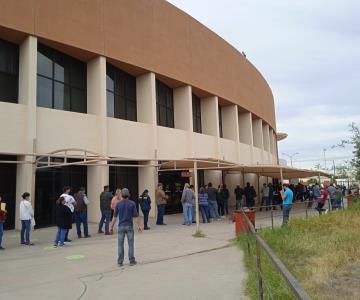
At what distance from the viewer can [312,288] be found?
7.07 metres

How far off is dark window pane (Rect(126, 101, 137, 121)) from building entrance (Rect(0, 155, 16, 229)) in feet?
25.0

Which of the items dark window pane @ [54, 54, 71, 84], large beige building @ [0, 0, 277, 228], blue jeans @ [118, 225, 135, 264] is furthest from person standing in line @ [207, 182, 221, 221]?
blue jeans @ [118, 225, 135, 264]

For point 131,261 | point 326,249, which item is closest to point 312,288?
point 326,249

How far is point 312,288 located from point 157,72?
Result: 1790 cm

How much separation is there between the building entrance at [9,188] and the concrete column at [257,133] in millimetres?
26819

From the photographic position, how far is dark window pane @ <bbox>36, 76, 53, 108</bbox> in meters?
18.3

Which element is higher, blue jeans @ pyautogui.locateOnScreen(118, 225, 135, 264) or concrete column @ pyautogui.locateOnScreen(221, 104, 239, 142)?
concrete column @ pyautogui.locateOnScreen(221, 104, 239, 142)

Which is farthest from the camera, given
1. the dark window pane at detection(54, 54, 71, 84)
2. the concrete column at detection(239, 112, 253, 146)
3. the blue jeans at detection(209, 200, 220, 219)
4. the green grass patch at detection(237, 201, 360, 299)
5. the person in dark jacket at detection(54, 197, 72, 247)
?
the concrete column at detection(239, 112, 253, 146)

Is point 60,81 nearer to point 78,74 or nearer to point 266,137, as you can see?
point 78,74

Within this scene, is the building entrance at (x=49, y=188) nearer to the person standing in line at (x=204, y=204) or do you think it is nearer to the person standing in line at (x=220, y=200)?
the person standing in line at (x=204, y=204)

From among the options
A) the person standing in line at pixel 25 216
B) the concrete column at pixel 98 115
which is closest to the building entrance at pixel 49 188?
the concrete column at pixel 98 115

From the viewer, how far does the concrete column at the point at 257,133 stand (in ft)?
131

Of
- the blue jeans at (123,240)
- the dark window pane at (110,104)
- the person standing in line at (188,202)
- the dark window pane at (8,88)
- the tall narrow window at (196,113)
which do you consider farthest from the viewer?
the tall narrow window at (196,113)

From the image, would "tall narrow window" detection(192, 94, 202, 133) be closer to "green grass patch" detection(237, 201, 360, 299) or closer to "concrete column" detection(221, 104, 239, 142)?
"concrete column" detection(221, 104, 239, 142)
